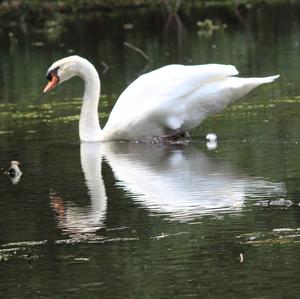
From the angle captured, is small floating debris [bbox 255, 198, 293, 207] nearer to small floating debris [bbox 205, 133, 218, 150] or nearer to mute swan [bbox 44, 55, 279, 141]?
small floating debris [bbox 205, 133, 218, 150]

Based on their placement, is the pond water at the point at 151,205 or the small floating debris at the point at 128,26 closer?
the pond water at the point at 151,205

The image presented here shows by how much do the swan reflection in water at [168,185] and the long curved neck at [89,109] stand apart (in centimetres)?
96

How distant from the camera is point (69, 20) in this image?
160ft

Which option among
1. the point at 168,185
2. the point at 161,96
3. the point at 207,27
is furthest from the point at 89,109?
the point at 207,27

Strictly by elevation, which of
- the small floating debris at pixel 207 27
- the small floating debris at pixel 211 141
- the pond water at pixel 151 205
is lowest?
the pond water at pixel 151 205

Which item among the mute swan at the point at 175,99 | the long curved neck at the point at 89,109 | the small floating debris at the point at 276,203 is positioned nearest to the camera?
the small floating debris at the point at 276,203

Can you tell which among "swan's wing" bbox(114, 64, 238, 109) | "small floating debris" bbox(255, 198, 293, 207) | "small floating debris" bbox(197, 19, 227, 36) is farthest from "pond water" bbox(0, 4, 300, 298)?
"small floating debris" bbox(197, 19, 227, 36)

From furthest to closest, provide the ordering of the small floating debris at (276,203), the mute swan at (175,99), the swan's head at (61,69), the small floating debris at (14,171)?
the swan's head at (61,69) < the mute swan at (175,99) < the small floating debris at (14,171) < the small floating debris at (276,203)

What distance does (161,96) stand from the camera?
1420 centimetres

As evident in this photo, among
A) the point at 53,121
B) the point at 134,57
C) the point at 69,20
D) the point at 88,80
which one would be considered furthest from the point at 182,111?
the point at 69,20

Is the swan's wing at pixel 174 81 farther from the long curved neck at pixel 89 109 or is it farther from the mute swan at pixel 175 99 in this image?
the long curved neck at pixel 89 109

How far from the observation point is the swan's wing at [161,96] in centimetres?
1414

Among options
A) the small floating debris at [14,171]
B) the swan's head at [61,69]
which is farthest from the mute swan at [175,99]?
the small floating debris at [14,171]

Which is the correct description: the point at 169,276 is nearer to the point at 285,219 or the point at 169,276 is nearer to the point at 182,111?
the point at 285,219
